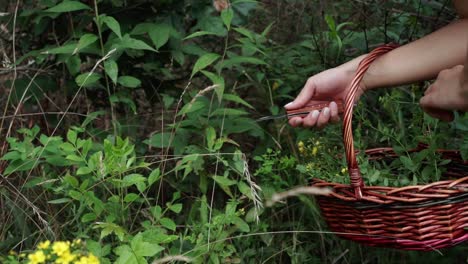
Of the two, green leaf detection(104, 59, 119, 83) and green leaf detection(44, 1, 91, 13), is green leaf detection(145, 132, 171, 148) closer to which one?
green leaf detection(104, 59, 119, 83)

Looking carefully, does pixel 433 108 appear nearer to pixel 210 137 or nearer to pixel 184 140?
pixel 210 137

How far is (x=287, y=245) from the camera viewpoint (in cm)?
239

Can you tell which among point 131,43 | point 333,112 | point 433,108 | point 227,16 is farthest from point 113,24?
point 433,108

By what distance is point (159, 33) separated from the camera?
7.55ft

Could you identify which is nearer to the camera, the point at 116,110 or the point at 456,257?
the point at 456,257

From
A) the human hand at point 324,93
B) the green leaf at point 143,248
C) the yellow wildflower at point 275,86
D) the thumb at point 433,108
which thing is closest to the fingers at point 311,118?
the human hand at point 324,93

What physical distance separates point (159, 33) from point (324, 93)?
57cm

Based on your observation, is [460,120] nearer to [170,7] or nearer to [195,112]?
[195,112]

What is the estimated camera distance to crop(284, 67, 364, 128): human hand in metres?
1.89

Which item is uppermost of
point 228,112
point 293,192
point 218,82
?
point 293,192

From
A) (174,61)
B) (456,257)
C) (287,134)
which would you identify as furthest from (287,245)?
(174,61)

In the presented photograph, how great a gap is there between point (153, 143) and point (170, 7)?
47cm

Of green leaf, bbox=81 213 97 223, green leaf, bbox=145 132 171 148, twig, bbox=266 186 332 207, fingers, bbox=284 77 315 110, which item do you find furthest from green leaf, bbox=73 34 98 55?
twig, bbox=266 186 332 207

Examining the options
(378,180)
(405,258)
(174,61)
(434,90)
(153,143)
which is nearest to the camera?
(434,90)
